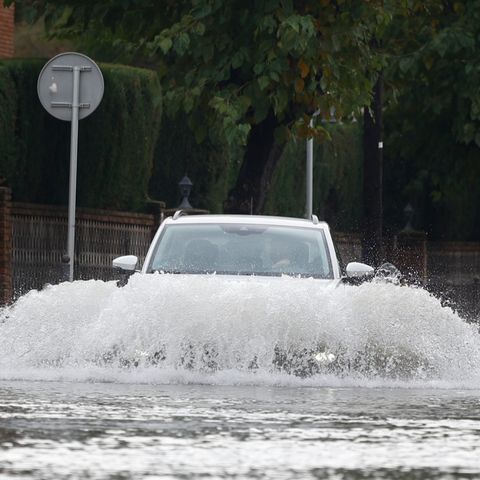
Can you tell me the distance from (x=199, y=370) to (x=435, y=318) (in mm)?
2111

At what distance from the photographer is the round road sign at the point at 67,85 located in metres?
23.0

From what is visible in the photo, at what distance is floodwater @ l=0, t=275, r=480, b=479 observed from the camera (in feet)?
37.1

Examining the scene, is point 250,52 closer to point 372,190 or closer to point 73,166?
point 73,166

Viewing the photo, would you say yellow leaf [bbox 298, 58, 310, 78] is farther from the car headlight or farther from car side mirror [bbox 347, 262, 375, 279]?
the car headlight

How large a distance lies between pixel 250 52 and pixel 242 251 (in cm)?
935

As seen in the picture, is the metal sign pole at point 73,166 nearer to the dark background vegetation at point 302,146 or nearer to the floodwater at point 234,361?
the dark background vegetation at point 302,146

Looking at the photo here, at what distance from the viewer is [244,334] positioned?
1537 cm

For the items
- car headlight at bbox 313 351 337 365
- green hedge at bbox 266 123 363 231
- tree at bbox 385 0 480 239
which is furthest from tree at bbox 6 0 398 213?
green hedge at bbox 266 123 363 231

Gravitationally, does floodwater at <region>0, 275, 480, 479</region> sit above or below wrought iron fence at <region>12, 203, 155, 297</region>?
below

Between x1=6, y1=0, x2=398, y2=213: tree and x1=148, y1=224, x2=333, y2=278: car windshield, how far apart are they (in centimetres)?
746

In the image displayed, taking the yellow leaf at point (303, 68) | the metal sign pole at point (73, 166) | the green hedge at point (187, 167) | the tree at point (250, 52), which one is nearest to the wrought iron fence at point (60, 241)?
the tree at point (250, 52)

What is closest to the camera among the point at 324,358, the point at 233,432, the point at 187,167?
the point at 233,432

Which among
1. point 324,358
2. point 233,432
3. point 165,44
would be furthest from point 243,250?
point 165,44

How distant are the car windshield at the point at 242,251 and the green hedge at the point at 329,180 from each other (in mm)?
21105
